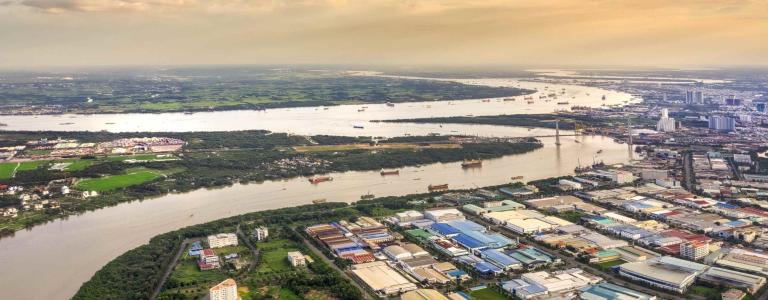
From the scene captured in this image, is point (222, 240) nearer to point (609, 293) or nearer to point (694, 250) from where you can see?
point (609, 293)

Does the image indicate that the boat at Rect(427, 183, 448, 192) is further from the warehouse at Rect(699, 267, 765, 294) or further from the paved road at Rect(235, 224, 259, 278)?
the warehouse at Rect(699, 267, 765, 294)

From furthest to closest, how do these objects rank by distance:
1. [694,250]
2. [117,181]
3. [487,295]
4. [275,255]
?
[117,181], [275,255], [694,250], [487,295]

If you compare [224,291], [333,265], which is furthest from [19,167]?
[224,291]

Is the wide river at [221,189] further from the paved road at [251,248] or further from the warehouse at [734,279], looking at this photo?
the warehouse at [734,279]

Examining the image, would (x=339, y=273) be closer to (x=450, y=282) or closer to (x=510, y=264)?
(x=450, y=282)

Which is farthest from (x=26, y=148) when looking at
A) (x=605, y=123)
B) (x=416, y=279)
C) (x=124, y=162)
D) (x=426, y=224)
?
(x=605, y=123)

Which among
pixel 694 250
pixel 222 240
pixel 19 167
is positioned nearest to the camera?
pixel 694 250

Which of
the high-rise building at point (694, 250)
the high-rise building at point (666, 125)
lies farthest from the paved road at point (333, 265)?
the high-rise building at point (666, 125)
